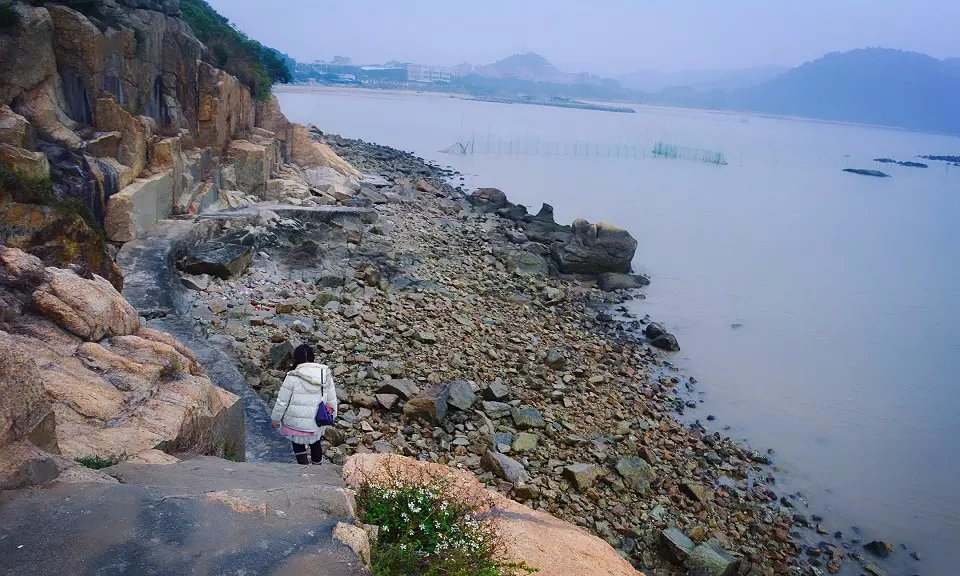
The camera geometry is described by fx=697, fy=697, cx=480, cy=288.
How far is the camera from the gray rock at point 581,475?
8.95 m

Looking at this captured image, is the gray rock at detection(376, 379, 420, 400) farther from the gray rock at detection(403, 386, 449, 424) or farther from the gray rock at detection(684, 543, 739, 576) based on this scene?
the gray rock at detection(684, 543, 739, 576)

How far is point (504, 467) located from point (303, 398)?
3417 mm

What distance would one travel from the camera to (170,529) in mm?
3426

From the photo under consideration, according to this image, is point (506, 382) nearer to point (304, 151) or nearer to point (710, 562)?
point (710, 562)

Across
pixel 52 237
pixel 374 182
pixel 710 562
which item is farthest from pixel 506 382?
pixel 374 182

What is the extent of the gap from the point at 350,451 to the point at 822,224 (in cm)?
3399

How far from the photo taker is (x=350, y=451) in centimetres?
841

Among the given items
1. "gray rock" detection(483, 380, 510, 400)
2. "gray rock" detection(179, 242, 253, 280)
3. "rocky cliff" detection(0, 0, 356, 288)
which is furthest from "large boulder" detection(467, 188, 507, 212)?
"gray rock" detection(483, 380, 510, 400)

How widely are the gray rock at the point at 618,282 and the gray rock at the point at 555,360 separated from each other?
6.81 meters

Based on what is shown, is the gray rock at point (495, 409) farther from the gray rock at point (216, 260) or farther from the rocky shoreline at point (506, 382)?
the gray rock at point (216, 260)

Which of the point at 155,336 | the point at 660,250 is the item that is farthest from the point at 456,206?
the point at 155,336

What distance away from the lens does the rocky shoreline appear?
8.79 meters

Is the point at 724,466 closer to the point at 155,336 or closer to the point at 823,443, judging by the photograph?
the point at 823,443

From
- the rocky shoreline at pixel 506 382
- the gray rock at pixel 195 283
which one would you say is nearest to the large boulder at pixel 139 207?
the gray rock at pixel 195 283
